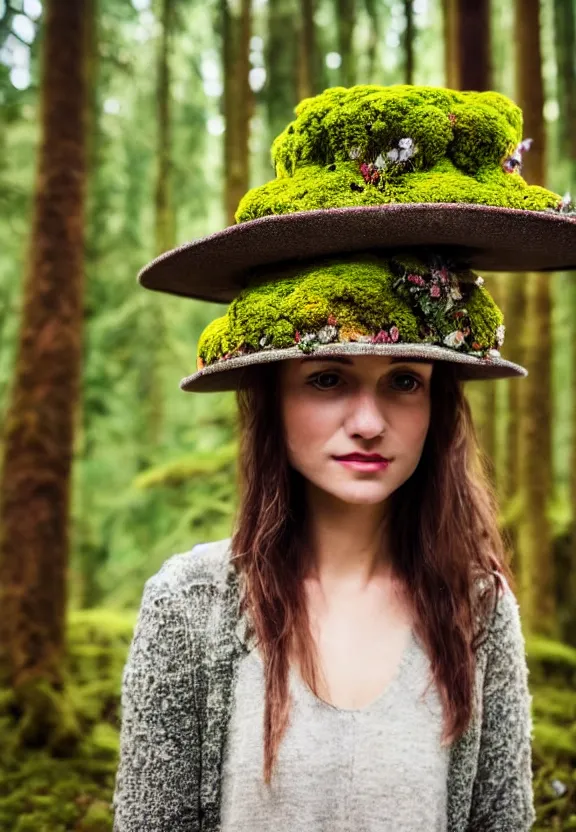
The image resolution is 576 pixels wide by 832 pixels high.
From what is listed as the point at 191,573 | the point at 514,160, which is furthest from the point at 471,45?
the point at 191,573

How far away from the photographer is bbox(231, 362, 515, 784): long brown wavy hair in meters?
1.45

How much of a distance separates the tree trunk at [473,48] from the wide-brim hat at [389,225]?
2.52m

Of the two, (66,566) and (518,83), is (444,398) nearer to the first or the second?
(66,566)

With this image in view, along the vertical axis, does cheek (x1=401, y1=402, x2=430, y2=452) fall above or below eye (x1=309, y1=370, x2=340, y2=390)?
below

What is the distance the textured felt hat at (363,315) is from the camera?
1259 millimetres

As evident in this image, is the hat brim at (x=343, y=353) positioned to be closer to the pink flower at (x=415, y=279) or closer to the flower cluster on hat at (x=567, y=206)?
the pink flower at (x=415, y=279)

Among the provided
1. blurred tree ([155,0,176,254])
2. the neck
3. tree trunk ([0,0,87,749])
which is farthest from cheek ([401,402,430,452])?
blurred tree ([155,0,176,254])

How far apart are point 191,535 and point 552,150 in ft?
17.8

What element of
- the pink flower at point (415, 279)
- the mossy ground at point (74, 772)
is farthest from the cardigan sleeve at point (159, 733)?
the mossy ground at point (74, 772)

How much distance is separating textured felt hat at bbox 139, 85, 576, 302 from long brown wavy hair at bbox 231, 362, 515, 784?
31 cm

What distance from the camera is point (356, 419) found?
1.34 metres

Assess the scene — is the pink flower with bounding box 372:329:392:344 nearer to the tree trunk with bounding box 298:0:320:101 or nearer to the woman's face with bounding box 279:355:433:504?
the woman's face with bounding box 279:355:433:504

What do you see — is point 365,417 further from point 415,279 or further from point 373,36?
point 373,36

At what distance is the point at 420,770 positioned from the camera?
141cm
